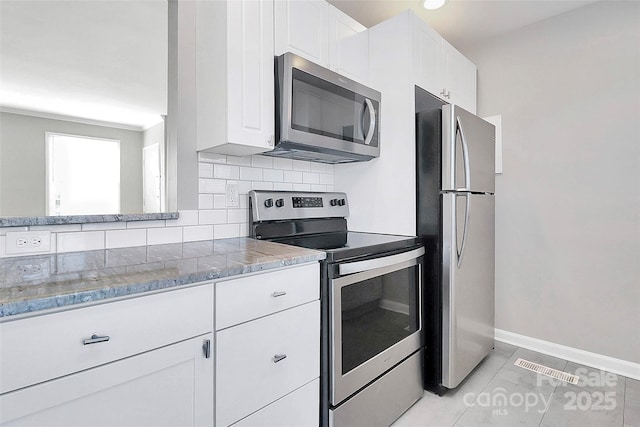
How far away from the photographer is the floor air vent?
6.75ft

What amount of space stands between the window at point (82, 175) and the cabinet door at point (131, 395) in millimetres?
832

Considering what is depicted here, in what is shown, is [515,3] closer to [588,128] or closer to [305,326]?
[588,128]

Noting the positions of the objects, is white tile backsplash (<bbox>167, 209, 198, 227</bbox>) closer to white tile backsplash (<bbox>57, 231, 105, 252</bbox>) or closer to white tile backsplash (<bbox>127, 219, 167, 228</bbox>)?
white tile backsplash (<bbox>127, 219, 167, 228</bbox>)

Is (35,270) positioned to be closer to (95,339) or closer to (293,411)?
(95,339)

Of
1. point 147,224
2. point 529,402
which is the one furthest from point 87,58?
point 529,402

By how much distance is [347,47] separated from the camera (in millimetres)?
1967

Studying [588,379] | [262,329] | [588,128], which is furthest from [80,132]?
[588,379]

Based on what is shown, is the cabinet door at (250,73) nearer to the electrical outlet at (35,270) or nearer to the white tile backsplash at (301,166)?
the white tile backsplash at (301,166)

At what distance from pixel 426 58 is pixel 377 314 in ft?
5.43

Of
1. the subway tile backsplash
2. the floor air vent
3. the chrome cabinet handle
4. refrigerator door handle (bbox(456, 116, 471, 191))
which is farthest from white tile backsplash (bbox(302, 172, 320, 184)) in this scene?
the floor air vent

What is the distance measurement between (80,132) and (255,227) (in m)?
0.92

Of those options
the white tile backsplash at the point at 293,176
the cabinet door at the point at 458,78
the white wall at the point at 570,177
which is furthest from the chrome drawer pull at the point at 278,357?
the white wall at the point at 570,177

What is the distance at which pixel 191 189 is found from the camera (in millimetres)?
1647

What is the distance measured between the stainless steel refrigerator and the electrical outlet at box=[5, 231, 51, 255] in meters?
1.83
